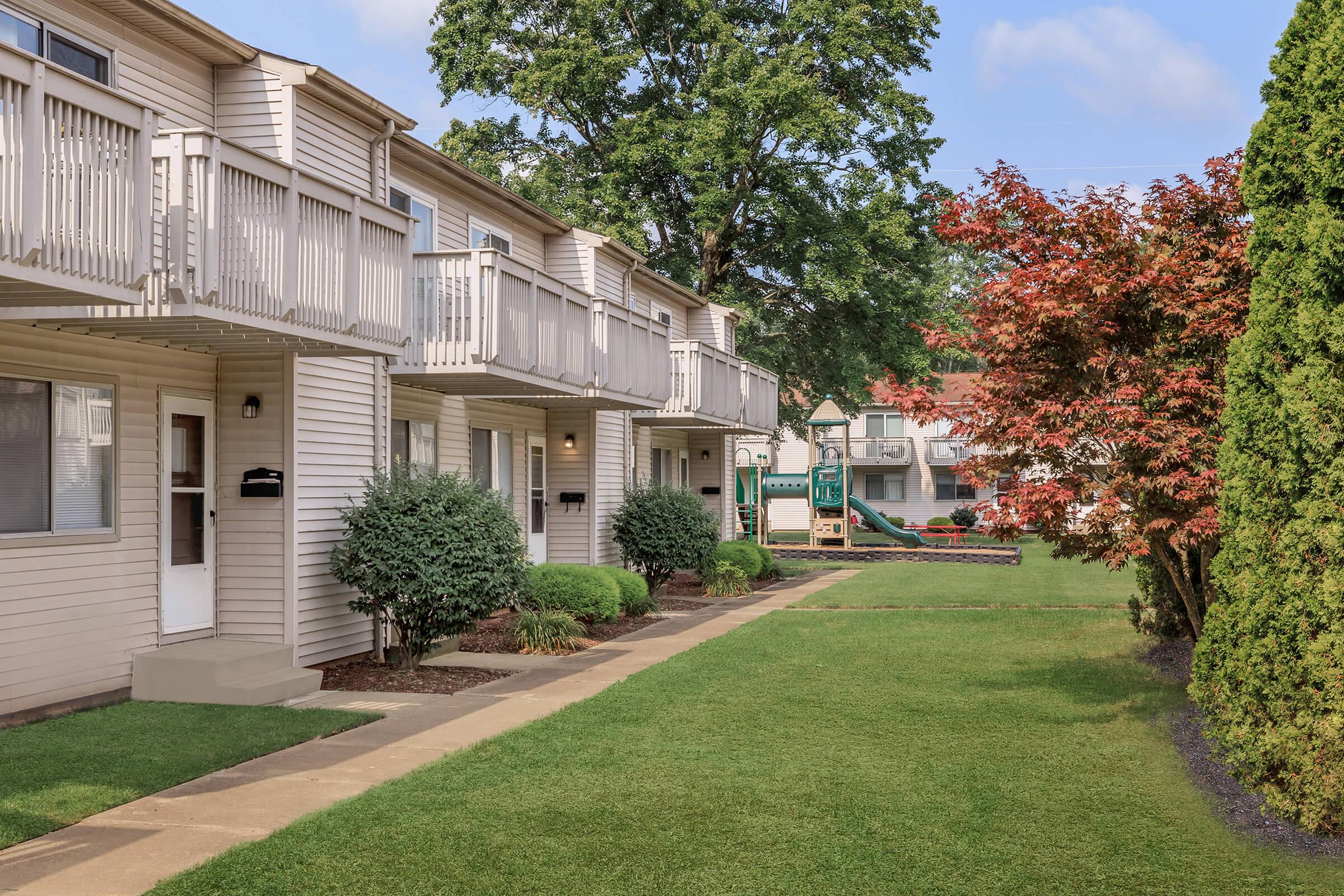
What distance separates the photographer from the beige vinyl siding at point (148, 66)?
9266mm

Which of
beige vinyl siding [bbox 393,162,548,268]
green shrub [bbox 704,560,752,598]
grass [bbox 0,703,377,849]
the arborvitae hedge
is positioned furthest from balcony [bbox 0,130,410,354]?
green shrub [bbox 704,560,752,598]

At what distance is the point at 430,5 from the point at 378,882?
105ft

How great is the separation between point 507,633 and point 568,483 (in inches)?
211

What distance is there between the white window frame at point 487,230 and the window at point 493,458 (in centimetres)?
270

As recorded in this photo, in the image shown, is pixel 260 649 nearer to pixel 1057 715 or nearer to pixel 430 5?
pixel 1057 715

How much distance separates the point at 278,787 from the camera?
7.05m

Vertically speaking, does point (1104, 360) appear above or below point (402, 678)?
above

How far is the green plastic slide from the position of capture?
33750 mm

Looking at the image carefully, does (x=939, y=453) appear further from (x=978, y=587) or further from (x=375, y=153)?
(x=375, y=153)

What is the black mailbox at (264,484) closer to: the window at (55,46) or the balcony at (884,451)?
the window at (55,46)

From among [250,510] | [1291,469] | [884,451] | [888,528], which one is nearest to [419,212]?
[250,510]

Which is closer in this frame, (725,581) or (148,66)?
(148,66)

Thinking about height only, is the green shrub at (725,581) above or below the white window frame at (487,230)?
below

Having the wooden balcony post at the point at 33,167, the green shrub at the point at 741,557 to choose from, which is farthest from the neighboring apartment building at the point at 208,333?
the green shrub at the point at 741,557
